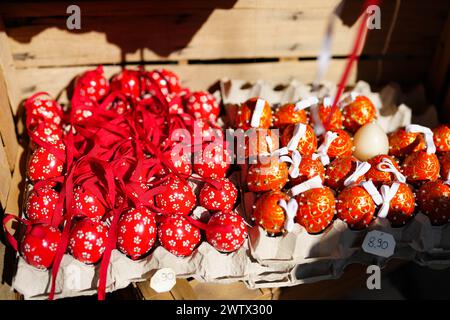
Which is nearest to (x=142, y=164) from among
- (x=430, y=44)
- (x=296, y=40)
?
(x=296, y=40)

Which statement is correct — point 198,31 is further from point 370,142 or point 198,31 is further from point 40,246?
point 40,246

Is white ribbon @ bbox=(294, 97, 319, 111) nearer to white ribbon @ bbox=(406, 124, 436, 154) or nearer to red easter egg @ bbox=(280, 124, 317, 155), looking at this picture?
red easter egg @ bbox=(280, 124, 317, 155)

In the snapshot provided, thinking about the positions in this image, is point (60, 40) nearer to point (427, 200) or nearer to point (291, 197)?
point (291, 197)

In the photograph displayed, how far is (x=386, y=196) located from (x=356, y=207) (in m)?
0.10

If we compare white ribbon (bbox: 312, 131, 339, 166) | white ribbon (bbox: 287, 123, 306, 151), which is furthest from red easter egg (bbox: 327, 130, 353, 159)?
white ribbon (bbox: 287, 123, 306, 151)

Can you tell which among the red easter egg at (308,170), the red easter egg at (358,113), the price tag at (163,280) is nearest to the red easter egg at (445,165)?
the red easter egg at (358,113)

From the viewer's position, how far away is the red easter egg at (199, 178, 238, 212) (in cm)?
154

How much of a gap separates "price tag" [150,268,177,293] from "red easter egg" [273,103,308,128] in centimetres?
64

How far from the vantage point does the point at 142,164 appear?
1.57 m

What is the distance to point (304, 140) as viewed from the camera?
1623 mm

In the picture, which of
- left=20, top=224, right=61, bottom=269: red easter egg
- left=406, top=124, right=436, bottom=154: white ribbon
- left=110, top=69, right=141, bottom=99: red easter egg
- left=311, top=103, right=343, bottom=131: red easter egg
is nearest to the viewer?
left=20, top=224, right=61, bottom=269: red easter egg

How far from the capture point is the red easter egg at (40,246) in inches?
55.6

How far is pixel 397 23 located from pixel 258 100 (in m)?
0.68

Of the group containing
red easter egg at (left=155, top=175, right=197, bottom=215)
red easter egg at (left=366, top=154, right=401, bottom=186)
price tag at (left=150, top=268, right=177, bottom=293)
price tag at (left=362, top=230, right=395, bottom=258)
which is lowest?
price tag at (left=150, top=268, right=177, bottom=293)
